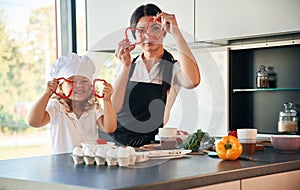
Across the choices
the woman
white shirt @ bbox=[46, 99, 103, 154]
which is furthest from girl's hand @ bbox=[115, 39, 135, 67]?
white shirt @ bbox=[46, 99, 103, 154]

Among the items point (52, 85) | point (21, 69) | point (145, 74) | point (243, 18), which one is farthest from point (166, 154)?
point (21, 69)

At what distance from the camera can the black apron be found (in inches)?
86.7

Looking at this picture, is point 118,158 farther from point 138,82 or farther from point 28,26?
point 28,26

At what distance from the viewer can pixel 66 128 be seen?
212cm

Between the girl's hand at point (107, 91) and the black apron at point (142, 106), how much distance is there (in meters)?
0.25

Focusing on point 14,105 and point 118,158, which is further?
point 14,105

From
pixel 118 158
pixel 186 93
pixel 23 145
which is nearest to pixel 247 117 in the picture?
pixel 186 93

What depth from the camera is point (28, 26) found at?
3166 millimetres

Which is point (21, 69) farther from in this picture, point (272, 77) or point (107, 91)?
point (272, 77)

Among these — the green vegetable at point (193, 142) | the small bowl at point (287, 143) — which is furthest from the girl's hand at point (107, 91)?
the small bowl at point (287, 143)

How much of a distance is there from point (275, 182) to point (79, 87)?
0.90 meters

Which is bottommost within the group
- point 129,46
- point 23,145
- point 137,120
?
point 23,145

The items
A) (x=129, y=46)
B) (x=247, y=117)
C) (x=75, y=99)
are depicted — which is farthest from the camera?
(x=247, y=117)

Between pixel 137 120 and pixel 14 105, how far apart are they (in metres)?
1.16
